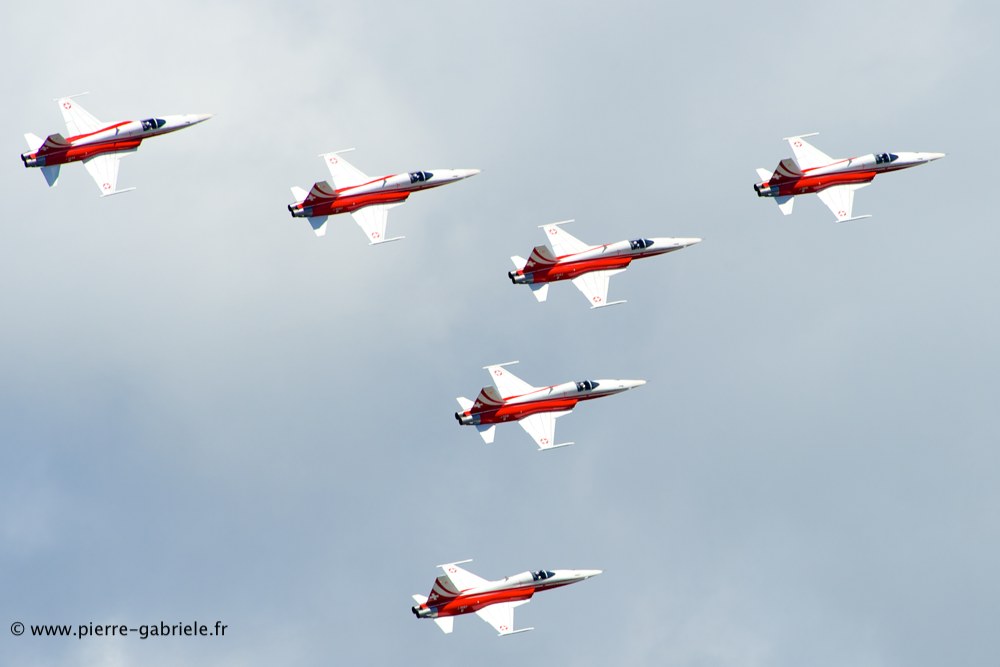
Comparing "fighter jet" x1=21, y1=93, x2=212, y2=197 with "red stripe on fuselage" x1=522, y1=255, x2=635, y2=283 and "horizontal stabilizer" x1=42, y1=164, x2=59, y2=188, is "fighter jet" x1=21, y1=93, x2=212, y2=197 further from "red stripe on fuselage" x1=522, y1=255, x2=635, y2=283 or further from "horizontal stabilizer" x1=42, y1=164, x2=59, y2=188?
"red stripe on fuselage" x1=522, y1=255, x2=635, y2=283

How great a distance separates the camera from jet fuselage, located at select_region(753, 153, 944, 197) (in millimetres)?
175875

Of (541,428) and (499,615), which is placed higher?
(541,428)

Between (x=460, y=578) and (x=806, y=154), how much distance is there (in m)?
43.0

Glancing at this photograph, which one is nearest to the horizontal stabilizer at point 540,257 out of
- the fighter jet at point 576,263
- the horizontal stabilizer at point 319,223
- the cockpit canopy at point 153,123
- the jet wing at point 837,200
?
the fighter jet at point 576,263

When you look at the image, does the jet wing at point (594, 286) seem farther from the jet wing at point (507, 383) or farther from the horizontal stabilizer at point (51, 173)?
the horizontal stabilizer at point (51, 173)

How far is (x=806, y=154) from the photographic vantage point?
178 m

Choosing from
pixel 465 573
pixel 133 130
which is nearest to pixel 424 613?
pixel 465 573

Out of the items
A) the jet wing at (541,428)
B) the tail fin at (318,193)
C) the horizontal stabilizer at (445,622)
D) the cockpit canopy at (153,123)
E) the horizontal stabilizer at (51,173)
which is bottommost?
the horizontal stabilizer at (445,622)

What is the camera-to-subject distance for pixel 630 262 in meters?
180

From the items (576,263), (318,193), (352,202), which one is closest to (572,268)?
(576,263)

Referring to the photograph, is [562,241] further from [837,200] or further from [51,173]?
[51,173]

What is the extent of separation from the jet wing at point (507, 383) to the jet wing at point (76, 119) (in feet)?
116

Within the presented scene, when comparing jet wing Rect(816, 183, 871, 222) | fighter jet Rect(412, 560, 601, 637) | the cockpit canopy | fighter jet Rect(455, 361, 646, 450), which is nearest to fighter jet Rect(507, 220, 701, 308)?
fighter jet Rect(455, 361, 646, 450)

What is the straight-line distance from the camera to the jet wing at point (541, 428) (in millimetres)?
174750
